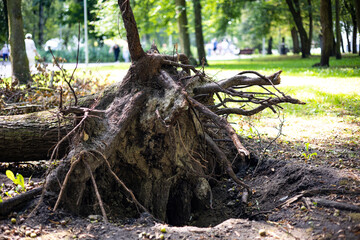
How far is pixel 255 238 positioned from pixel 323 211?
0.79m

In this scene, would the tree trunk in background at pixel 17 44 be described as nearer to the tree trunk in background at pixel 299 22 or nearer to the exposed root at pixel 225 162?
the exposed root at pixel 225 162

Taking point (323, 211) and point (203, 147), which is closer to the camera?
point (323, 211)

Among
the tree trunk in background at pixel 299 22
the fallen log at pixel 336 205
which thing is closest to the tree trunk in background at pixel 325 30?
the tree trunk in background at pixel 299 22

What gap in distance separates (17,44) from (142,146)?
9.17 metres

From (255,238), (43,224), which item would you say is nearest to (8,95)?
(43,224)

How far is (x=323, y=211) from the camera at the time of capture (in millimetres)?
3461

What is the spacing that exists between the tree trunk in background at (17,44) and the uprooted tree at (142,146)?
8030 millimetres

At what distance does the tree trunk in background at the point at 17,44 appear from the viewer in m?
11.1

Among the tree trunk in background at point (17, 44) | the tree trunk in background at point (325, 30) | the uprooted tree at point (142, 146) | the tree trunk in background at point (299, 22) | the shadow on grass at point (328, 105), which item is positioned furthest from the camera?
the tree trunk in background at point (299, 22)

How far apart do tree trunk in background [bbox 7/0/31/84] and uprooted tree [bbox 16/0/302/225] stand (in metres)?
8.03

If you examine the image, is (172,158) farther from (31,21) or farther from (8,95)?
(31,21)

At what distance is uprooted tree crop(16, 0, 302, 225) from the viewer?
12.5ft

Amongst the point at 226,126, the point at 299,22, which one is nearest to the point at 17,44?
the point at 226,126

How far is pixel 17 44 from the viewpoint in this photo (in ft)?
37.9
